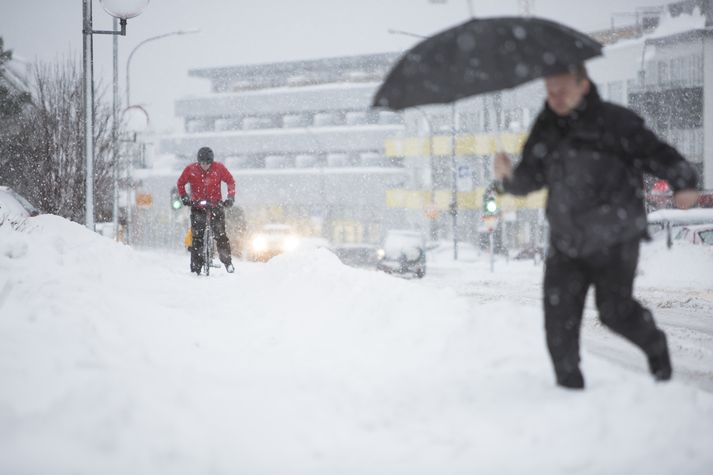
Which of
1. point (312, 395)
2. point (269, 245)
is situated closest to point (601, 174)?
point (312, 395)

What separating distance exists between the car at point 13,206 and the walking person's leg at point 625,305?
8961 mm

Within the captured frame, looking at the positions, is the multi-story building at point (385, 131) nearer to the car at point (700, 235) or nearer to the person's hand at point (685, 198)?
the car at point (700, 235)

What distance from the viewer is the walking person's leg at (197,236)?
35.0 feet

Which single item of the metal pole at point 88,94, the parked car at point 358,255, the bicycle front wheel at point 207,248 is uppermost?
the metal pole at point 88,94

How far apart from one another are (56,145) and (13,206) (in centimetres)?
869

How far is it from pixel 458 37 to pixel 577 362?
186 cm

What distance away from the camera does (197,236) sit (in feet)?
35.4

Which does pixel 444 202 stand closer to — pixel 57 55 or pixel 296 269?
pixel 57 55

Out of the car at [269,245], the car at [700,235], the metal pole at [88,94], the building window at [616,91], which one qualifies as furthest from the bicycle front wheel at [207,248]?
the building window at [616,91]

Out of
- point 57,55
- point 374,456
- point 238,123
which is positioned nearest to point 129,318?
point 374,456

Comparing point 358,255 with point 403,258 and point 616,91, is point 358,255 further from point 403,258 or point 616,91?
A: point 616,91

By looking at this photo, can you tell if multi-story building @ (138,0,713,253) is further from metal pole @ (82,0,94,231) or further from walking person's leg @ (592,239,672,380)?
walking person's leg @ (592,239,672,380)

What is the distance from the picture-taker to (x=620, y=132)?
3510 millimetres

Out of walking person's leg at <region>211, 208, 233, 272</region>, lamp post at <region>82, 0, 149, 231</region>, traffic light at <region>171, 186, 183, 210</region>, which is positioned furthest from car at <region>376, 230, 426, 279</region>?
walking person's leg at <region>211, 208, 233, 272</region>
